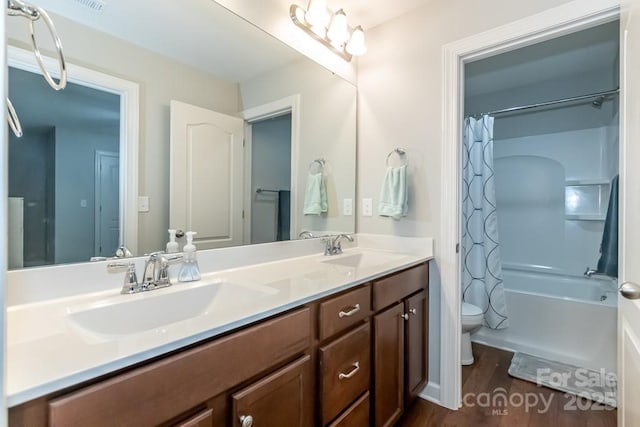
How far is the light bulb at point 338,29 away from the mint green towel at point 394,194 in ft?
2.73

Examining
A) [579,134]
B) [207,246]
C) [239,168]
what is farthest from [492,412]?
[579,134]

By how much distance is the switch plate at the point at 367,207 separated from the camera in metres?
2.08

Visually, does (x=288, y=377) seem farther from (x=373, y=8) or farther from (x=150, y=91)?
(x=373, y=8)

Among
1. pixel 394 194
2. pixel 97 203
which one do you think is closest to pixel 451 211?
pixel 394 194

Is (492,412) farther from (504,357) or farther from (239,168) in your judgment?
(239,168)

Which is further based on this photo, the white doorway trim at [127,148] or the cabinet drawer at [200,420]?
the white doorway trim at [127,148]

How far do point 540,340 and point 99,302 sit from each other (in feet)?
9.09

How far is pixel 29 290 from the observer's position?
0.88 m

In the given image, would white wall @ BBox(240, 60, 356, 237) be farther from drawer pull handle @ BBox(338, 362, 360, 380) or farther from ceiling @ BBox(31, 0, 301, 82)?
drawer pull handle @ BBox(338, 362, 360, 380)

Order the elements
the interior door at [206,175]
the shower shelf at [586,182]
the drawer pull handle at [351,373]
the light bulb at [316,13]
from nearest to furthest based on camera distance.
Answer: the drawer pull handle at [351,373], the interior door at [206,175], the light bulb at [316,13], the shower shelf at [586,182]

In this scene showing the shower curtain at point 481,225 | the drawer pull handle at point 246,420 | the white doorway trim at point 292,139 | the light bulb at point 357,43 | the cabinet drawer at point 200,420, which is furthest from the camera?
the shower curtain at point 481,225

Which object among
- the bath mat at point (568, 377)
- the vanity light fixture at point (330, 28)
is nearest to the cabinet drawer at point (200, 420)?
the vanity light fixture at point (330, 28)

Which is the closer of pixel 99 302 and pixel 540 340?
pixel 99 302

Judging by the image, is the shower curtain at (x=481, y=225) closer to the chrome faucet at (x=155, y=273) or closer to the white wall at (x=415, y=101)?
the white wall at (x=415, y=101)
